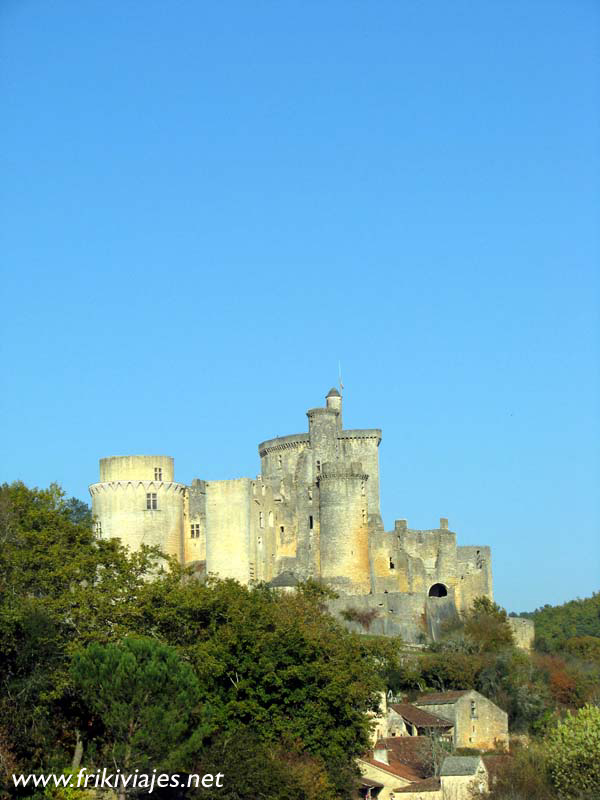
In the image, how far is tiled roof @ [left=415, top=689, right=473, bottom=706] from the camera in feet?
213

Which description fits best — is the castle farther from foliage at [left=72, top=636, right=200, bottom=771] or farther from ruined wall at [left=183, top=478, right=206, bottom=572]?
foliage at [left=72, top=636, right=200, bottom=771]

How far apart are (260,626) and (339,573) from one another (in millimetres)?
27536

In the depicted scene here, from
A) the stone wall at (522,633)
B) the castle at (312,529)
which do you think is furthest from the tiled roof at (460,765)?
the stone wall at (522,633)

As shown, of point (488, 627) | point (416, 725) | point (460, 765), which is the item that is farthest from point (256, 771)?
point (488, 627)

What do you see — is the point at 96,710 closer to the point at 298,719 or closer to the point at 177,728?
the point at 177,728

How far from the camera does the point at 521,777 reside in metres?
53.8

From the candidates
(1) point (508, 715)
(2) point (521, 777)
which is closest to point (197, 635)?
(2) point (521, 777)

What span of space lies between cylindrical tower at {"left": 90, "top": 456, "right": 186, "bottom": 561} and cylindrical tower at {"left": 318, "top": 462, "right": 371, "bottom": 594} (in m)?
8.44

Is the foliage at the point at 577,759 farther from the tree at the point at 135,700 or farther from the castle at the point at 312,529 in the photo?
the castle at the point at 312,529

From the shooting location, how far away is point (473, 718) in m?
64.6

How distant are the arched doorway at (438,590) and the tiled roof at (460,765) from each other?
28.3 m

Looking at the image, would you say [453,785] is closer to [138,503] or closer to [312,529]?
[138,503]

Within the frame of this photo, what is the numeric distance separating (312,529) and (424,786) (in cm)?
2744

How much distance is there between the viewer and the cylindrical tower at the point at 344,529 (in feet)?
261
